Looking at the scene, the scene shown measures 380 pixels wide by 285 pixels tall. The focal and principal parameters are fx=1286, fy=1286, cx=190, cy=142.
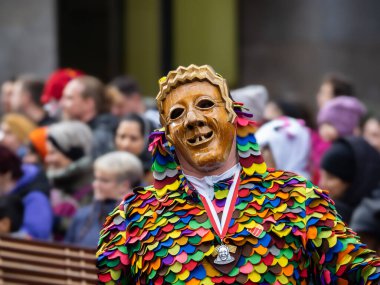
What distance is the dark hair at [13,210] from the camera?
8891 mm

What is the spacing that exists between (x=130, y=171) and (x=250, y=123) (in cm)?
356

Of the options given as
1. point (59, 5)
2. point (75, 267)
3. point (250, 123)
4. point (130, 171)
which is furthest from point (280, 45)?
point (250, 123)

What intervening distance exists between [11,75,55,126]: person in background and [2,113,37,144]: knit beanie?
0.23m

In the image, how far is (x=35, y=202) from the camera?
9.27 metres

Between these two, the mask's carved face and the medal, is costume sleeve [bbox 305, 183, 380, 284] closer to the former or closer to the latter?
the medal

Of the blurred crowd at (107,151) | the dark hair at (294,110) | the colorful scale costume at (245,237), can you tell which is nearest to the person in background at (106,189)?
the blurred crowd at (107,151)

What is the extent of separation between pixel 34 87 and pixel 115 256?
24.6ft

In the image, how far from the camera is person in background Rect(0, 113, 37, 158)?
11.5 m

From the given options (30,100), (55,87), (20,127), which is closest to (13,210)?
(20,127)

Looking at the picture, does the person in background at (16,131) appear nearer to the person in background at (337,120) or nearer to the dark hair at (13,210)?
the dark hair at (13,210)

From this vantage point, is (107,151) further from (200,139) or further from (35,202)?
(200,139)

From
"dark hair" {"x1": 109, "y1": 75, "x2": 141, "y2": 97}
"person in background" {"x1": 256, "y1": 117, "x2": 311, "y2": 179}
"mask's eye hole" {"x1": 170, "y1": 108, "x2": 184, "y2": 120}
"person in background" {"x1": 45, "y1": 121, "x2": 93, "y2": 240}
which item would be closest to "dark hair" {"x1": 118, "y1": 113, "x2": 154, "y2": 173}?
"person in background" {"x1": 45, "y1": 121, "x2": 93, "y2": 240}

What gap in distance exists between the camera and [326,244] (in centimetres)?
491

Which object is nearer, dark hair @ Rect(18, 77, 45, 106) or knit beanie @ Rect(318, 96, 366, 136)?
knit beanie @ Rect(318, 96, 366, 136)
